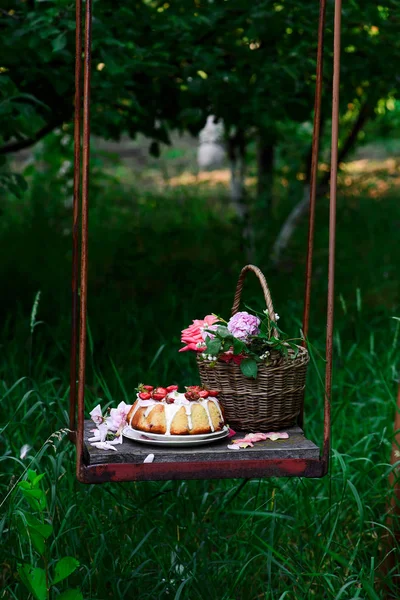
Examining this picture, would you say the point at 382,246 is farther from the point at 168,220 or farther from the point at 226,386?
the point at 226,386

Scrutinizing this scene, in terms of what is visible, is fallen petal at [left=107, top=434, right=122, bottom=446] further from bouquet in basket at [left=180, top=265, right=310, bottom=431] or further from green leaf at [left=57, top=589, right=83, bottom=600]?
green leaf at [left=57, top=589, right=83, bottom=600]

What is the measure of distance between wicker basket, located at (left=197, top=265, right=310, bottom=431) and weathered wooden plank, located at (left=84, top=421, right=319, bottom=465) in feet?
0.45

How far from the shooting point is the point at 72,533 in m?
2.76

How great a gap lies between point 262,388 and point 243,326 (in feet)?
0.57

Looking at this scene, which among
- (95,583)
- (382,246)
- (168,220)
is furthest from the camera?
(168,220)

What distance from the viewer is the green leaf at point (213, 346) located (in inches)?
87.8

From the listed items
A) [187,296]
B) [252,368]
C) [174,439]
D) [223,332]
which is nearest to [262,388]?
[252,368]

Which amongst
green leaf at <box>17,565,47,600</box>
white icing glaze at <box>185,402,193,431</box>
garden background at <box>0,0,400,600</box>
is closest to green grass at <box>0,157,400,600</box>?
garden background at <box>0,0,400,600</box>

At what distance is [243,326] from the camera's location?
228 cm

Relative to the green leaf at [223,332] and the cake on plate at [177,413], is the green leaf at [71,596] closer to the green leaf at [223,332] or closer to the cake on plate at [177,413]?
the cake on plate at [177,413]

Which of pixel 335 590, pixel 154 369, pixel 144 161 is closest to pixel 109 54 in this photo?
pixel 154 369

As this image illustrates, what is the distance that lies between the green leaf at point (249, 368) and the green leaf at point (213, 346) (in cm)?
7

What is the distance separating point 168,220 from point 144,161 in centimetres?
558

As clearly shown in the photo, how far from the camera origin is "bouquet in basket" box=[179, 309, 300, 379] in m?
2.23
